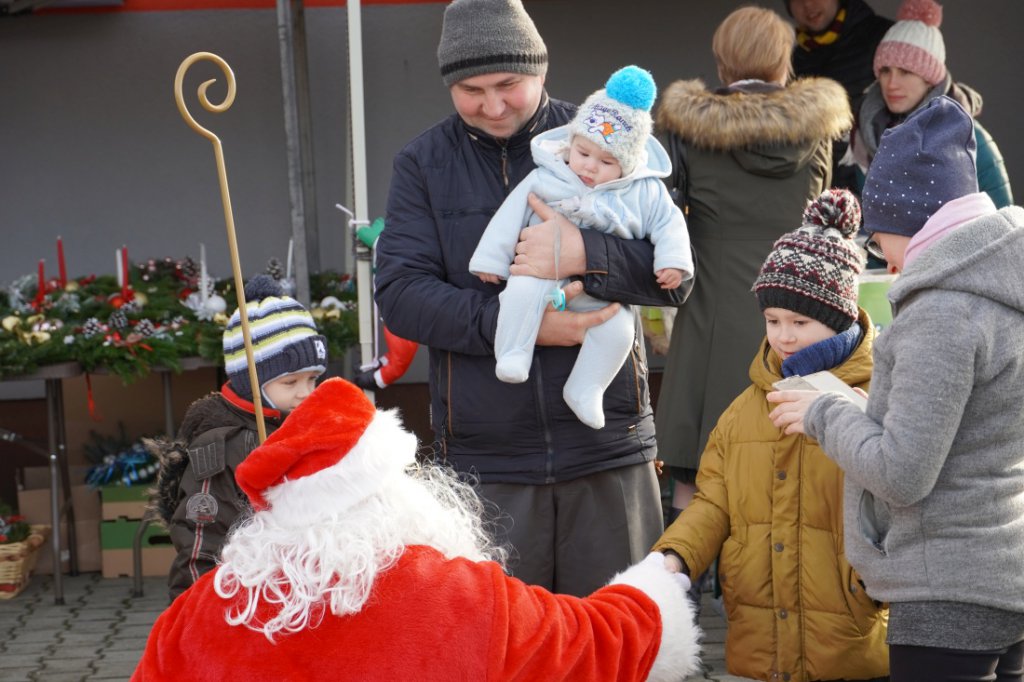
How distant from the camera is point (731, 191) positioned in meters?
3.88

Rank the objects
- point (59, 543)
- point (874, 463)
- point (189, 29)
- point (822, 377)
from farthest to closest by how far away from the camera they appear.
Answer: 1. point (189, 29)
2. point (59, 543)
3. point (822, 377)
4. point (874, 463)

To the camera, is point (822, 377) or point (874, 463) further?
point (822, 377)

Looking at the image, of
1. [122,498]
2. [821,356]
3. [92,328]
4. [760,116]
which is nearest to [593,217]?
[821,356]

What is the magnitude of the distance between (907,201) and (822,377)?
39 centimetres

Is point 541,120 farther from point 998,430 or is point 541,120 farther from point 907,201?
point 998,430

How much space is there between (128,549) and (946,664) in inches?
171

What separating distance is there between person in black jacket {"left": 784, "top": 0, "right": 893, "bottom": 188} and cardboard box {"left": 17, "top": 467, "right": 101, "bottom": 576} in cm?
380

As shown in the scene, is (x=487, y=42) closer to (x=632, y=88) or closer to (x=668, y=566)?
(x=632, y=88)

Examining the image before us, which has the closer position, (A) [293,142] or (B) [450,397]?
(B) [450,397]

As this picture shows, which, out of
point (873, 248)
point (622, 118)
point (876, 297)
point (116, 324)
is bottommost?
point (116, 324)

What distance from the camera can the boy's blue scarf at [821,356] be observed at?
2.56m

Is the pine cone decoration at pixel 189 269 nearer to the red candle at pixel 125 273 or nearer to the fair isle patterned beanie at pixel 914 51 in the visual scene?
the red candle at pixel 125 273

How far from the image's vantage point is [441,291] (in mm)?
2678

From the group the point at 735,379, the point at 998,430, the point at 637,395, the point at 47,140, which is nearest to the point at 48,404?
the point at 47,140
